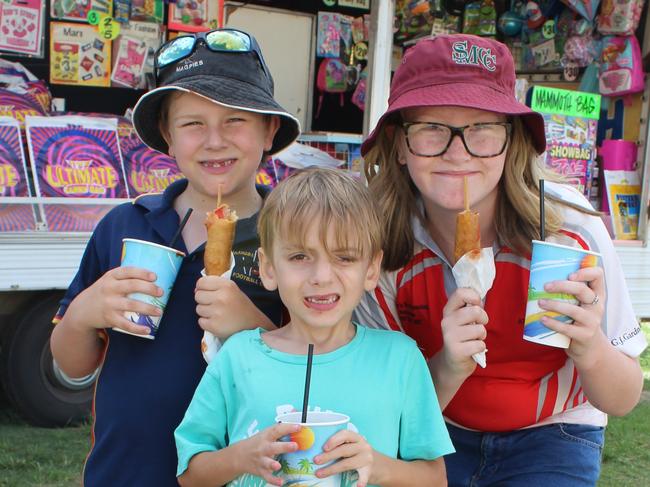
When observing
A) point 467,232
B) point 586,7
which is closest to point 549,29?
point 586,7

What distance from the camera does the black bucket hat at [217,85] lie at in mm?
2207

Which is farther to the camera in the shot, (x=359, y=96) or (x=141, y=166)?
(x=359, y=96)

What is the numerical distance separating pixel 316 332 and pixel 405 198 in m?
0.70

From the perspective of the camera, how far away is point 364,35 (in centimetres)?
686

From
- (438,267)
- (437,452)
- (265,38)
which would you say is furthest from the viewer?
(265,38)

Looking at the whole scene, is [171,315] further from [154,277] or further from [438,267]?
[438,267]

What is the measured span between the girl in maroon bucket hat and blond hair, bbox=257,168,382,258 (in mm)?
312

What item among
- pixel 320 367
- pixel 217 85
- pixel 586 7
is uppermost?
pixel 586 7

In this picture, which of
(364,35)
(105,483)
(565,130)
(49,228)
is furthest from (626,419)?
(105,483)

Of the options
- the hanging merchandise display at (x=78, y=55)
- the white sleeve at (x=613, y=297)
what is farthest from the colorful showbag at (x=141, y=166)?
the white sleeve at (x=613, y=297)

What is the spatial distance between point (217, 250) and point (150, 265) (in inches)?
6.8

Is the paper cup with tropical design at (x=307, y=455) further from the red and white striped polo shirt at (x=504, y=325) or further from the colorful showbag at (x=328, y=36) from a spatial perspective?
the colorful showbag at (x=328, y=36)

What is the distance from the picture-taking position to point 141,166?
5254 mm

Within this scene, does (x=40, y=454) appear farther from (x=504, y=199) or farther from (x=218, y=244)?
(x=504, y=199)
